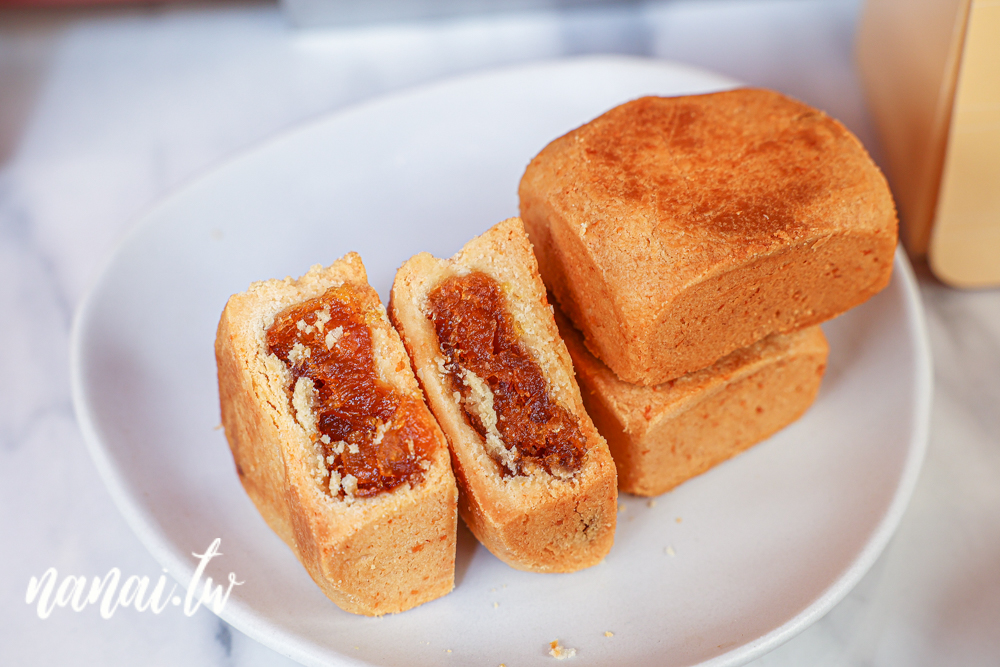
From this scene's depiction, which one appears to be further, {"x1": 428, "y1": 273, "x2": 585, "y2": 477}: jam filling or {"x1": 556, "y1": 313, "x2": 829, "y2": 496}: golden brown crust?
{"x1": 556, "y1": 313, "x2": 829, "y2": 496}: golden brown crust

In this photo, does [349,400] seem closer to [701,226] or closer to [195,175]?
[701,226]

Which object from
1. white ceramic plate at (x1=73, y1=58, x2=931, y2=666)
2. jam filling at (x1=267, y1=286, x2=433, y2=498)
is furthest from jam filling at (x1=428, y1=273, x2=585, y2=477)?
white ceramic plate at (x1=73, y1=58, x2=931, y2=666)

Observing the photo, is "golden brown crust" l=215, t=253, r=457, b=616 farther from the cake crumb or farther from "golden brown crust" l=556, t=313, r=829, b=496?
"golden brown crust" l=556, t=313, r=829, b=496

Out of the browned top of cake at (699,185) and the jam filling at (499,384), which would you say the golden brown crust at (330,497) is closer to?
the jam filling at (499,384)

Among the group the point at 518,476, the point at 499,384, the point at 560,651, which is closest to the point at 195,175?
the point at 499,384

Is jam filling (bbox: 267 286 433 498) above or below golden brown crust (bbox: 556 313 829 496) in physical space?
above

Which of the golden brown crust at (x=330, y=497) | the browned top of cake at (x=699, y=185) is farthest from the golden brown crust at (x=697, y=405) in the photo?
the golden brown crust at (x=330, y=497)

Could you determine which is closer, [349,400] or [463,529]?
[349,400]
